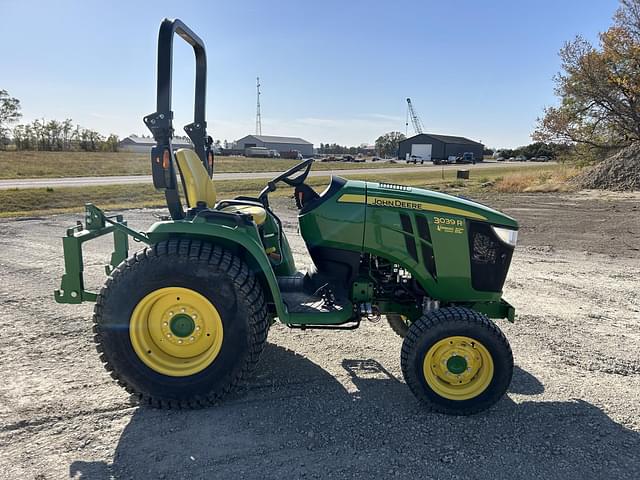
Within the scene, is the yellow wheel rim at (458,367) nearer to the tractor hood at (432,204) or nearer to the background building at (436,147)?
the tractor hood at (432,204)

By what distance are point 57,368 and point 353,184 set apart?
2.54 metres

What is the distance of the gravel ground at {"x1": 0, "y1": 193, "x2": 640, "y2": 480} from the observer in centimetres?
261

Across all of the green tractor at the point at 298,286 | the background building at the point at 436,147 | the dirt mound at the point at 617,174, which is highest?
the background building at the point at 436,147

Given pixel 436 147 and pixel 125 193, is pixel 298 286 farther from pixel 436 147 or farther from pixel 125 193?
pixel 436 147

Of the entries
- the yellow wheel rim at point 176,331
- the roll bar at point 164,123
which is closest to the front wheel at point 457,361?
the yellow wheel rim at point 176,331

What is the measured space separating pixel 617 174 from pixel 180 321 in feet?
61.6

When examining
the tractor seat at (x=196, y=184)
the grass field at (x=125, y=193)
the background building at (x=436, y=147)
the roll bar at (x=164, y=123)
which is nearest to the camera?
the roll bar at (x=164, y=123)

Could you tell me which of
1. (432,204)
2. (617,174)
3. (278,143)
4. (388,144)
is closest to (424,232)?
(432,204)

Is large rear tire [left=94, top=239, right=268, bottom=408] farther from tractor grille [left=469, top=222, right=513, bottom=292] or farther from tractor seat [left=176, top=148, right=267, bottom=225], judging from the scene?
tractor grille [left=469, top=222, right=513, bottom=292]

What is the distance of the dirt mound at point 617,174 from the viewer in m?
17.2

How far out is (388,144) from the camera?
9956cm

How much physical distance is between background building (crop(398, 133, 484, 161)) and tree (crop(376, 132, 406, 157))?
33.4ft

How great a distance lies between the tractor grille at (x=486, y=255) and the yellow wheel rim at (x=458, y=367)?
1.57 feet

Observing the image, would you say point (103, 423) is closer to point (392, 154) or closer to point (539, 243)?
point (539, 243)
